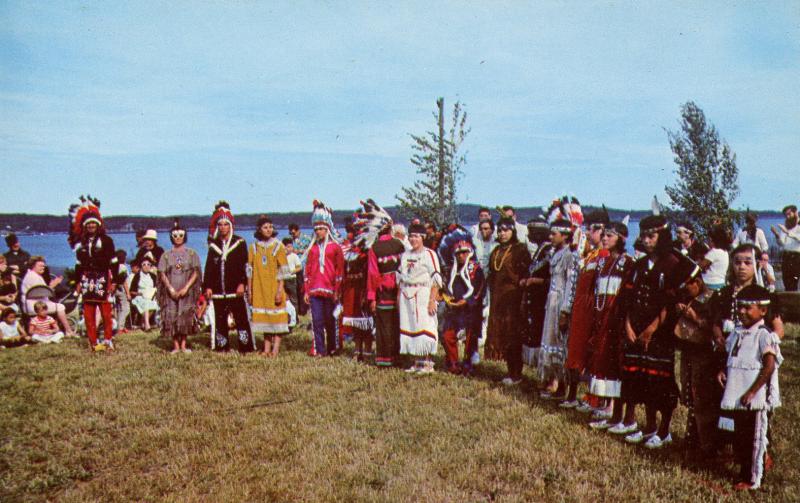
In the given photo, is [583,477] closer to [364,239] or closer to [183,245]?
[364,239]

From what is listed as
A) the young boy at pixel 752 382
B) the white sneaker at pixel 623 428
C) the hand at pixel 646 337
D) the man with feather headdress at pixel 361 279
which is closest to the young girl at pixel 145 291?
the man with feather headdress at pixel 361 279

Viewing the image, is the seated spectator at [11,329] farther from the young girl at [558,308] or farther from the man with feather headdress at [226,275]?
the young girl at [558,308]

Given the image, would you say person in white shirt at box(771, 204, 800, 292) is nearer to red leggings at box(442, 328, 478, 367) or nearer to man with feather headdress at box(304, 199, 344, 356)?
red leggings at box(442, 328, 478, 367)

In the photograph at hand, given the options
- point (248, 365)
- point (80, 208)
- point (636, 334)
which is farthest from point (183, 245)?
point (636, 334)

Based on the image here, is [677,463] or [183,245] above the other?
[183,245]

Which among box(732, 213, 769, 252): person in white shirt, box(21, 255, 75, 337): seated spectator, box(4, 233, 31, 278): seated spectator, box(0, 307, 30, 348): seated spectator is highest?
box(732, 213, 769, 252): person in white shirt

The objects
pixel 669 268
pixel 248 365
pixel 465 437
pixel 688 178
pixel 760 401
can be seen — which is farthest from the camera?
pixel 688 178

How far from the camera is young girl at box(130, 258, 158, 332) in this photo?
1423cm

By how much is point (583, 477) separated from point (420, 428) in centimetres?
175

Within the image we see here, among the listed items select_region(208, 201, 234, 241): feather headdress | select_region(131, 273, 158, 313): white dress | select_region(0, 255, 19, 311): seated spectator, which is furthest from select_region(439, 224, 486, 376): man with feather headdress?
select_region(0, 255, 19, 311): seated spectator

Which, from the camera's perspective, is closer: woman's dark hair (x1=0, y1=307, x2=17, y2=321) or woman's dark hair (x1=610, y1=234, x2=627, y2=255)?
woman's dark hair (x1=610, y1=234, x2=627, y2=255)

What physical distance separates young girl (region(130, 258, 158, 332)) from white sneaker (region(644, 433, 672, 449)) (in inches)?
463

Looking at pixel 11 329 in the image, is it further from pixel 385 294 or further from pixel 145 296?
pixel 385 294

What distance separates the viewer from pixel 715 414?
197 inches
